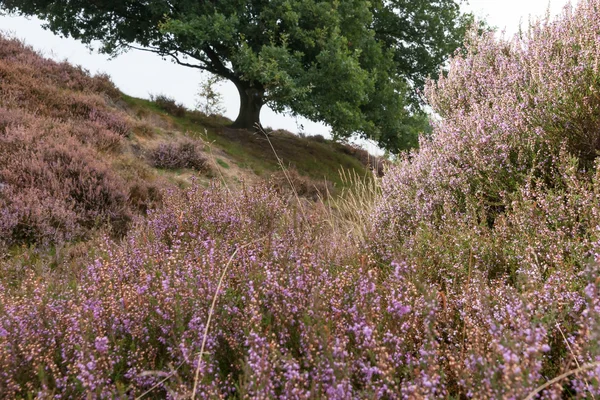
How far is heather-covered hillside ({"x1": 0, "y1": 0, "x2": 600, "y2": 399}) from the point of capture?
1.66 m

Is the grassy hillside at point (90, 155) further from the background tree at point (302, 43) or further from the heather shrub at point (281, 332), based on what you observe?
the heather shrub at point (281, 332)

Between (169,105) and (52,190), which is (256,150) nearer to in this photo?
(169,105)

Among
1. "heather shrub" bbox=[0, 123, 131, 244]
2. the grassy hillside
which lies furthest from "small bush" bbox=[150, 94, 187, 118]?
"heather shrub" bbox=[0, 123, 131, 244]

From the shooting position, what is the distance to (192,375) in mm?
1830

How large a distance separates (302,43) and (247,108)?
3.11 m

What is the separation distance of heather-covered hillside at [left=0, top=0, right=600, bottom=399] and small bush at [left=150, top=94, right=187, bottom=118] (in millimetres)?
9979

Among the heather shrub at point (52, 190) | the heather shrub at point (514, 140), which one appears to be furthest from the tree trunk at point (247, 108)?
the heather shrub at point (514, 140)

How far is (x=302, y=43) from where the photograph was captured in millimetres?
13273

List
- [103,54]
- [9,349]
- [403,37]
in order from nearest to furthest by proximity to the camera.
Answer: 1. [9,349]
2. [103,54]
3. [403,37]

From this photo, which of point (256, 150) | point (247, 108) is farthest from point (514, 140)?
point (247, 108)

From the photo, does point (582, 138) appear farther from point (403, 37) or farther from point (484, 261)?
point (403, 37)

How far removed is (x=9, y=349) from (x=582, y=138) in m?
4.10

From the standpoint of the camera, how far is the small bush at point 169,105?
14.2 m

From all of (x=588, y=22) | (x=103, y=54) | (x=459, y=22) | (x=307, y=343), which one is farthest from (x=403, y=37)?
(x=307, y=343)
